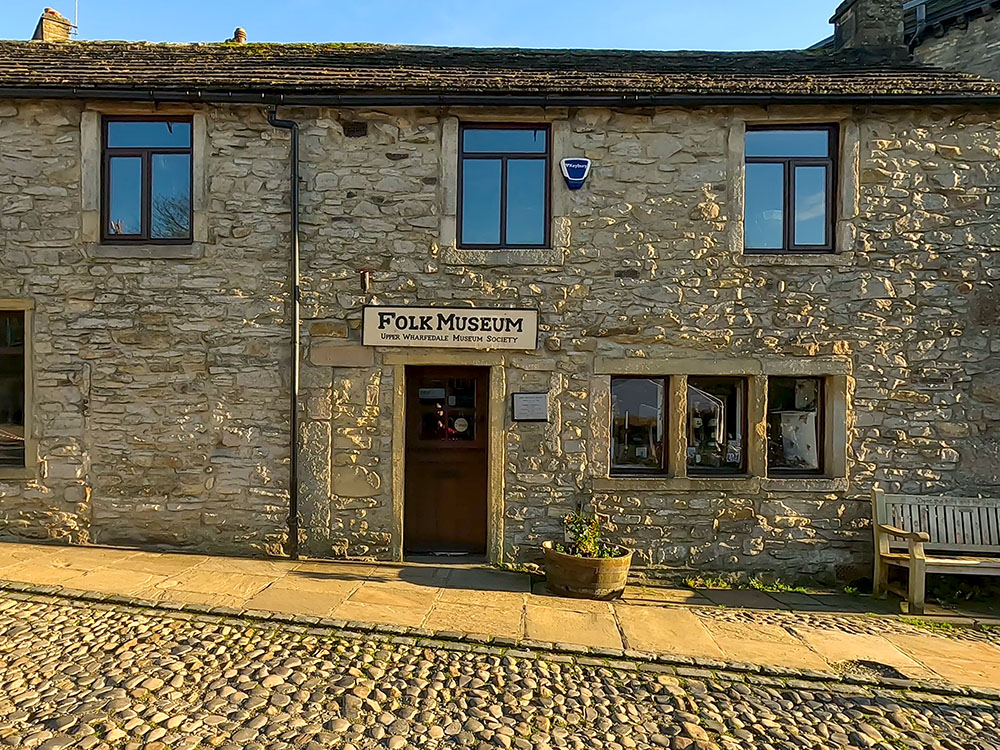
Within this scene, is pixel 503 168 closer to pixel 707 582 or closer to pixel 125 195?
pixel 125 195

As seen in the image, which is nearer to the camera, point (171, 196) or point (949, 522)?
point (949, 522)

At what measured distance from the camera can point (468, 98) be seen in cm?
709

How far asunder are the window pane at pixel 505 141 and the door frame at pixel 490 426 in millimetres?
2392

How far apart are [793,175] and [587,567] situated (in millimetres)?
5078

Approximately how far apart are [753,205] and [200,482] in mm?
7151

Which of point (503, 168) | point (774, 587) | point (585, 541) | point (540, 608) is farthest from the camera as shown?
point (503, 168)

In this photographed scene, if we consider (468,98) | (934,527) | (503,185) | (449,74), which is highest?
(449,74)

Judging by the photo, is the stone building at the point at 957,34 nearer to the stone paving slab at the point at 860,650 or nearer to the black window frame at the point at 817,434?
the black window frame at the point at 817,434

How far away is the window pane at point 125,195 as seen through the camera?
7.40m

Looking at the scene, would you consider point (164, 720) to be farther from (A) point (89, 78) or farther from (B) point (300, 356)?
(A) point (89, 78)

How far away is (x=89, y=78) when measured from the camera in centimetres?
727

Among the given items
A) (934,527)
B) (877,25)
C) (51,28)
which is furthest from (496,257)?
(51,28)

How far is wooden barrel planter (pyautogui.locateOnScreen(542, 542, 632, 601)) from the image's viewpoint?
6289 millimetres

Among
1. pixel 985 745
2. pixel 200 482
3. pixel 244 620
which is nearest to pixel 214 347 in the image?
pixel 200 482
